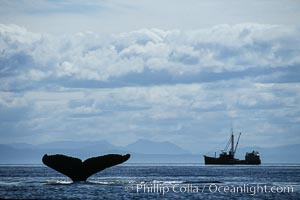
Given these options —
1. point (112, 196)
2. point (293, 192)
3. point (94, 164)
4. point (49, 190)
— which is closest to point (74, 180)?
point (94, 164)

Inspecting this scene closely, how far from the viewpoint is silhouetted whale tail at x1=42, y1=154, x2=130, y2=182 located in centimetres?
7381

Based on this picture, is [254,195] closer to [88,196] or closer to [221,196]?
[221,196]

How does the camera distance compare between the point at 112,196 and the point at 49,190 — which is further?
the point at 49,190

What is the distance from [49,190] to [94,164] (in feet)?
24.8

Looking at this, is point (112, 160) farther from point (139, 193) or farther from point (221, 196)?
point (221, 196)

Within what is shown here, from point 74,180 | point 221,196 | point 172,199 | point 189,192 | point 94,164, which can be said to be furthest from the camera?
point 74,180

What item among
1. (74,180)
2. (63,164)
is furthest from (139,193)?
(74,180)

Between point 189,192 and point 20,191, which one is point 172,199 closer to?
point 189,192

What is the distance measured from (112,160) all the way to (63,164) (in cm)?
537

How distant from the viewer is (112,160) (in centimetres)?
7588

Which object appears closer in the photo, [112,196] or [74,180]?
[112,196]

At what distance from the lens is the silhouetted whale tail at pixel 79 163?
73812 mm

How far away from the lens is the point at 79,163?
75000 millimetres

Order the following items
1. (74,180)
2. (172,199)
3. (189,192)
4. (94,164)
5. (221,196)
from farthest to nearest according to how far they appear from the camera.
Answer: (74,180) < (94,164) < (189,192) < (221,196) < (172,199)
